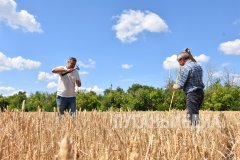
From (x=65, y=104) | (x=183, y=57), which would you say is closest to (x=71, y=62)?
(x=65, y=104)

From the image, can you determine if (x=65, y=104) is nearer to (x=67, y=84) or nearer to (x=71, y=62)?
(x=67, y=84)

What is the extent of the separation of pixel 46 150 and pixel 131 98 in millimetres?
17542

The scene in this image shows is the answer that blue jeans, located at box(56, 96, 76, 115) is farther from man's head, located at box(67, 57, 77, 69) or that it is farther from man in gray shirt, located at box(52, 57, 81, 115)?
man's head, located at box(67, 57, 77, 69)

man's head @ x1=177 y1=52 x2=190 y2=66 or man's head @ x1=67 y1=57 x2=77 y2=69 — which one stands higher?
man's head @ x1=67 y1=57 x2=77 y2=69

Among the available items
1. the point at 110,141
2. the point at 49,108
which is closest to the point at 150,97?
the point at 49,108

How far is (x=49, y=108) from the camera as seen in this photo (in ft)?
71.9

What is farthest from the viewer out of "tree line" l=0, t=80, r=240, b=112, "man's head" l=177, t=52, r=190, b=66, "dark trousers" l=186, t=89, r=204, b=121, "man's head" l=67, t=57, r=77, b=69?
"tree line" l=0, t=80, r=240, b=112

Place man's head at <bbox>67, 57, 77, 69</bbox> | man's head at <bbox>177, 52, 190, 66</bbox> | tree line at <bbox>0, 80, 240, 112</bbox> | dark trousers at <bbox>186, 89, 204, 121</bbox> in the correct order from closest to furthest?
dark trousers at <bbox>186, 89, 204, 121</bbox> → man's head at <bbox>177, 52, 190, 66</bbox> → man's head at <bbox>67, 57, 77, 69</bbox> → tree line at <bbox>0, 80, 240, 112</bbox>

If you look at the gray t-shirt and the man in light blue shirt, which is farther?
the gray t-shirt

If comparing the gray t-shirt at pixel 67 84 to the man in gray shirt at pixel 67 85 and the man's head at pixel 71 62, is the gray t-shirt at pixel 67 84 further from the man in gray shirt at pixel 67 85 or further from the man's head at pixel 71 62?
the man's head at pixel 71 62

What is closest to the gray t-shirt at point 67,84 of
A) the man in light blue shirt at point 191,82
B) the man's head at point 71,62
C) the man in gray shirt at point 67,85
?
the man in gray shirt at point 67,85

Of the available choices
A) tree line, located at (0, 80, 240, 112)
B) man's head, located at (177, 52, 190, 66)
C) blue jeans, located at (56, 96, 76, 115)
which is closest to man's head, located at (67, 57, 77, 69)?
blue jeans, located at (56, 96, 76, 115)

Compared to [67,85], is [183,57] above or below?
above

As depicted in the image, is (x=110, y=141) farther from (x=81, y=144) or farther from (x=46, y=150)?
(x=46, y=150)
